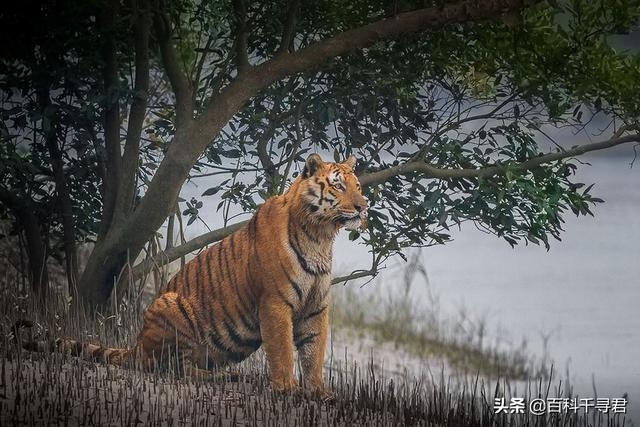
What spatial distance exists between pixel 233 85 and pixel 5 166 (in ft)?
4.77

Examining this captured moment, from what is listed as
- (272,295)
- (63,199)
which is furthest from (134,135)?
(272,295)

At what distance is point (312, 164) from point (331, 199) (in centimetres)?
18

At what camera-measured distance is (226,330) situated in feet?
Result: 16.8

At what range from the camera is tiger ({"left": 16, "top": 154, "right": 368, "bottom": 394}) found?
195 inches

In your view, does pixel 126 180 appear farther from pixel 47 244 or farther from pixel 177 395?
pixel 177 395

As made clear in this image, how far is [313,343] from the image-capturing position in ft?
16.5

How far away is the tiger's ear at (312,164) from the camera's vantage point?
4992mm

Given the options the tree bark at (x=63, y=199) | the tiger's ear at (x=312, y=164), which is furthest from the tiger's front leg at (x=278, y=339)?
the tree bark at (x=63, y=199)

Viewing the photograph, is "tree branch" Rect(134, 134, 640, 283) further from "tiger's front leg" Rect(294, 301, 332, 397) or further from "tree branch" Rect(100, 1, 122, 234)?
"tiger's front leg" Rect(294, 301, 332, 397)

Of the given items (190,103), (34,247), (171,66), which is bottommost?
(34,247)

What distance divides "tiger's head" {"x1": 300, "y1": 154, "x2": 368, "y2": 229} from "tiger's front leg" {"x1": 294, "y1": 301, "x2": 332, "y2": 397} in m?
0.39

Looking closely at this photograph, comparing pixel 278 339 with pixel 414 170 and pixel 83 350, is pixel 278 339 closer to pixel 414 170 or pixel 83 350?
pixel 83 350

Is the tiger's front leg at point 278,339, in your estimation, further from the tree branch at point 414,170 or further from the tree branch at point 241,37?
the tree branch at point 241,37

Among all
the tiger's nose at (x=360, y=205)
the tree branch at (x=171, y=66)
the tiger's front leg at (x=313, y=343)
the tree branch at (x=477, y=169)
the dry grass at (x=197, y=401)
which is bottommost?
the dry grass at (x=197, y=401)
